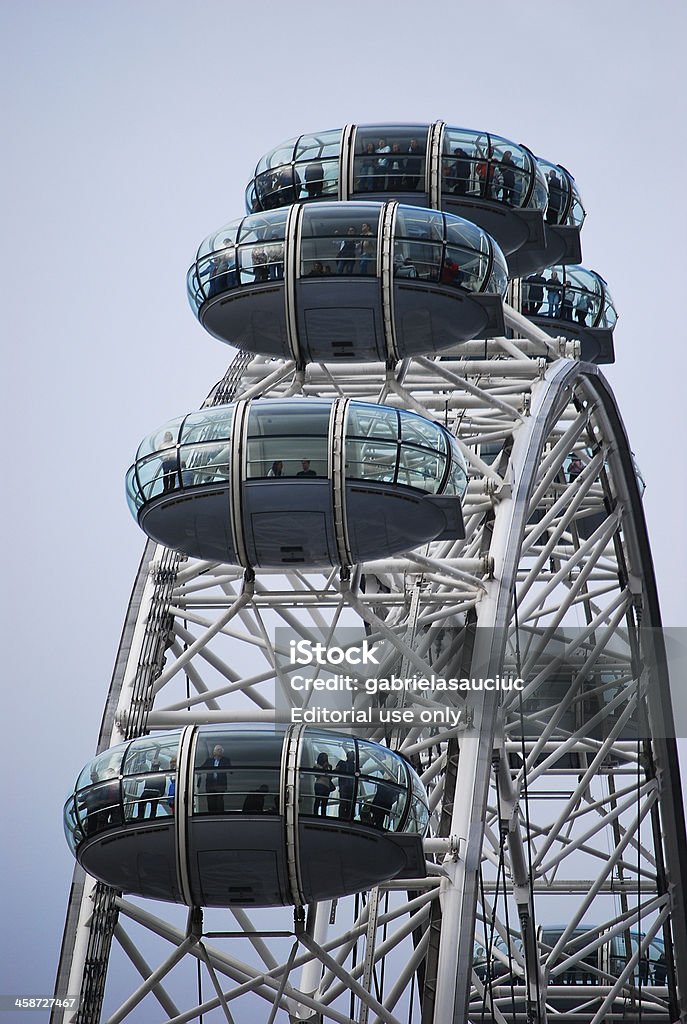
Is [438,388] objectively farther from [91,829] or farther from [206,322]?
[91,829]

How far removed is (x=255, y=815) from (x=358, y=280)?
8.36 m

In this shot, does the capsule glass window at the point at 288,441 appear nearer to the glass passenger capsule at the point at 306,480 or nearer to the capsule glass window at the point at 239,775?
the glass passenger capsule at the point at 306,480

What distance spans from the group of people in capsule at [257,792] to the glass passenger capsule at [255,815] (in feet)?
0.04

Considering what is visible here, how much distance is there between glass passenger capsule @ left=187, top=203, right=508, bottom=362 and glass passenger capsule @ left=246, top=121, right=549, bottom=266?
2.53 metres

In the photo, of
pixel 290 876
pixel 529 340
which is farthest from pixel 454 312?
pixel 290 876

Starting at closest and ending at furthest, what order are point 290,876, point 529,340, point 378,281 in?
point 290,876 < point 378,281 < point 529,340

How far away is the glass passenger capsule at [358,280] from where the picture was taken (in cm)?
2647

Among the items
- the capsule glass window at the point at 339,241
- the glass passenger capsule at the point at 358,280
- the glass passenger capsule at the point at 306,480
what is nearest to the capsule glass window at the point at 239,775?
the glass passenger capsule at the point at 306,480

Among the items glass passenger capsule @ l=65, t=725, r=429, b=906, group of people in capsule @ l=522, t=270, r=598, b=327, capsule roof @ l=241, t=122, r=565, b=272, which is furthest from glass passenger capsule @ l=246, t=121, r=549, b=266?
glass passenger capsule @ l=65, t=725, r=429, b=906

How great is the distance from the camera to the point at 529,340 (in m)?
33.7

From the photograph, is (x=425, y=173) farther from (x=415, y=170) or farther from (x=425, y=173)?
(x=415, y=170)

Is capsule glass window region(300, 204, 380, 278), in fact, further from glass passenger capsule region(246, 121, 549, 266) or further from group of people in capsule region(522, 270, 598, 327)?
group of people in capsule region(522, 270, 598, 327)

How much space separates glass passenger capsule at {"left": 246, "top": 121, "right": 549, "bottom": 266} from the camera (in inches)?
1157

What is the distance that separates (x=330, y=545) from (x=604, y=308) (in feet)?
41.1
